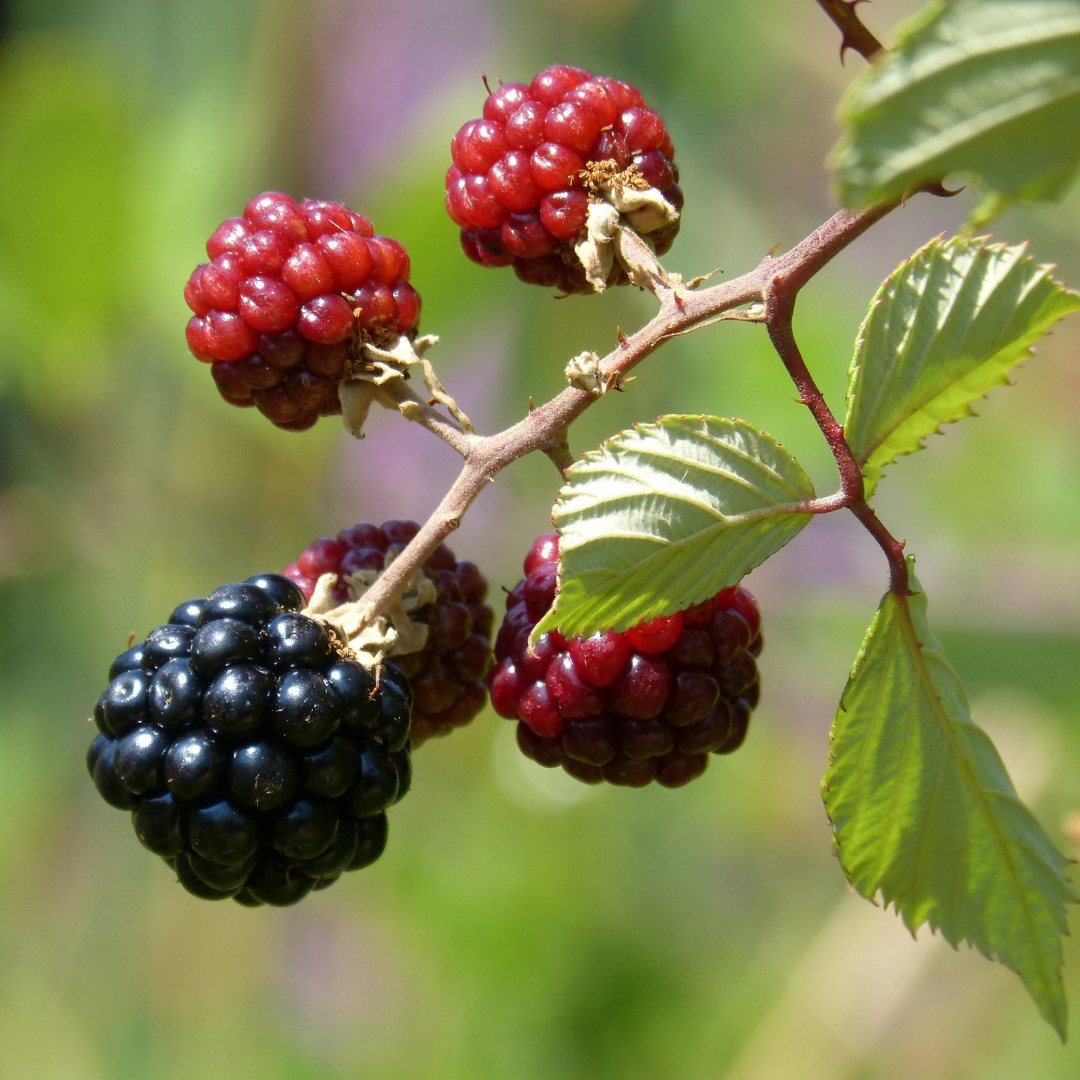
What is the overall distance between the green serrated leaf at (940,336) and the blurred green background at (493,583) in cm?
158

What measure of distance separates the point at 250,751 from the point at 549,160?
77 centimetres

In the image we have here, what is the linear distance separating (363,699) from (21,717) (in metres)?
2.98

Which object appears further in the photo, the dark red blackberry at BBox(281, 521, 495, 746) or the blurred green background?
the blurred green background

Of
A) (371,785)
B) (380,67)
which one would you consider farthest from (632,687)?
(380,67)

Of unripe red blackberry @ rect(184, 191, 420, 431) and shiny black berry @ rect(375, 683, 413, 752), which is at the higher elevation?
unripe red blackberry @ rect(184, 191, 420, 431)

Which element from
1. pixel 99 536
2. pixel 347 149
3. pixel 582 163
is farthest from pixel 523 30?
pixel 582 163

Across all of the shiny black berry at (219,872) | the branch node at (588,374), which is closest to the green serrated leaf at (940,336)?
the branch node at (588,374)

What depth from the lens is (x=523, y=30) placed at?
3.54 m

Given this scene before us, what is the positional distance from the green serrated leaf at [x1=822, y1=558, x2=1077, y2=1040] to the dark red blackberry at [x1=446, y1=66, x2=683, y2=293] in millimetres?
594

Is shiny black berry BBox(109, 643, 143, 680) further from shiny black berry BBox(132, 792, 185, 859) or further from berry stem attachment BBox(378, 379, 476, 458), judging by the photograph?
berry stem attachment BBox(378, 379, 476, 458)

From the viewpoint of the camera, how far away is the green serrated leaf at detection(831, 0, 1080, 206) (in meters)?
0.58

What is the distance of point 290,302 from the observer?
1.24m

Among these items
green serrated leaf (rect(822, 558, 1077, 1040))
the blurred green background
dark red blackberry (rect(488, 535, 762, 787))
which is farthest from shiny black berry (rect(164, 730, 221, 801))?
the blurred green background

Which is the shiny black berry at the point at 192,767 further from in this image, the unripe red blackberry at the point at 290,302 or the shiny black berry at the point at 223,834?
the unripe red blackberry at the point at 290,302
